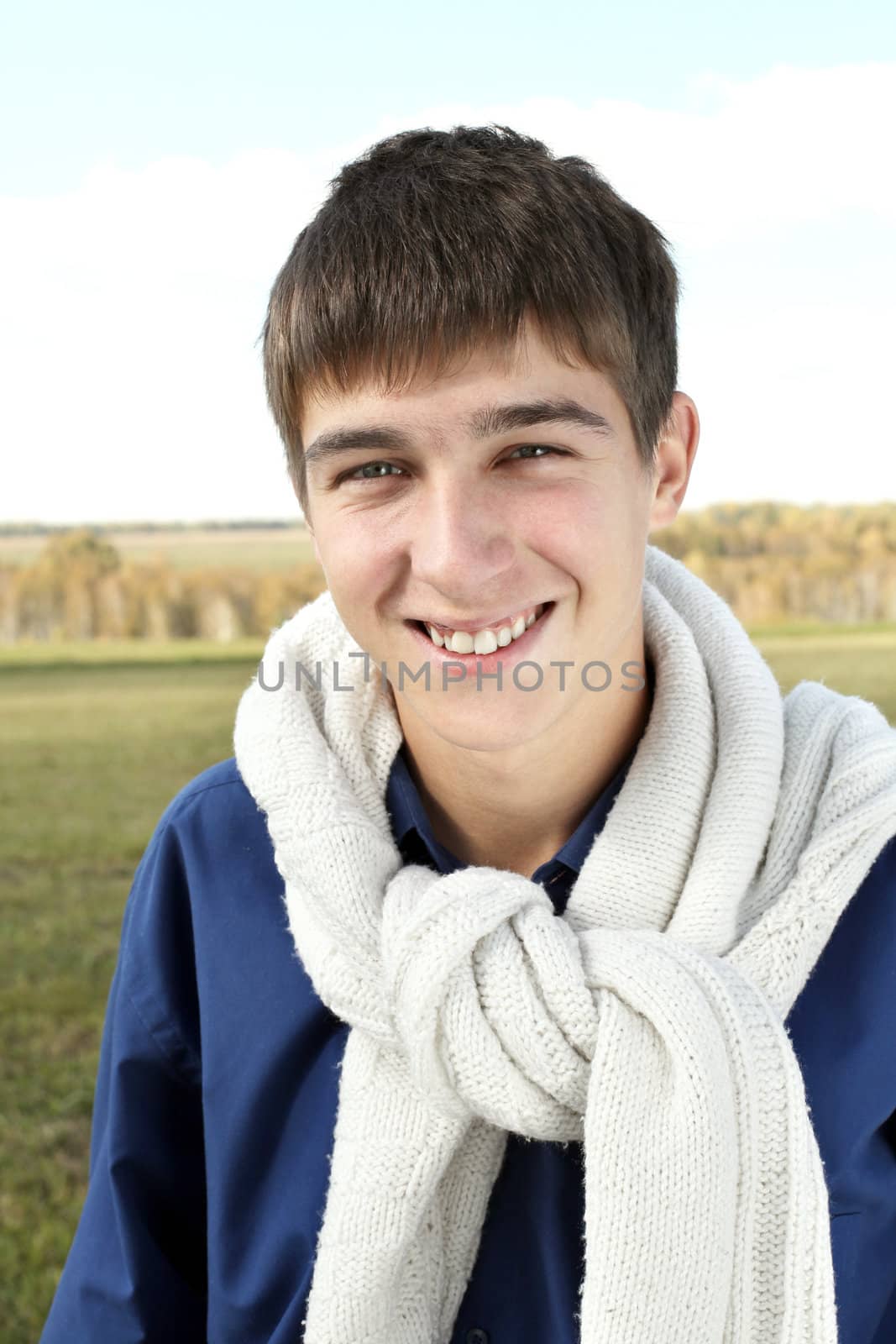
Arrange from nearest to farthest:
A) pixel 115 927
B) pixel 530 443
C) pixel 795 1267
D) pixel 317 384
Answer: pixel 795 1267 < pixel 530 443 < pixel 317 384 < pixel 115 927

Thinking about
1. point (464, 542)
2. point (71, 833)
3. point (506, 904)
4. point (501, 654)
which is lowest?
point (71, 833)

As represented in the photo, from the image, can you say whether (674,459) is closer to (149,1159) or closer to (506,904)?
(506,904)

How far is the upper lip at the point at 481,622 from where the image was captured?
1.49 metres

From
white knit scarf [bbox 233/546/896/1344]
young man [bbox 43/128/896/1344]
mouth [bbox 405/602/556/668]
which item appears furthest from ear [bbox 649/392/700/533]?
mouth [bbox 405/602/556/668]

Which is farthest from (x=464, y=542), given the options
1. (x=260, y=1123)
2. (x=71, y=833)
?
(x=71, y=833)

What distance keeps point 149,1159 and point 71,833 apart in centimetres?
489

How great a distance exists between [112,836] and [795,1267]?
5.39m

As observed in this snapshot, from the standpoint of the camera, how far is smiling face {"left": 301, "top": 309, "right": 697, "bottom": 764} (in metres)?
1.43

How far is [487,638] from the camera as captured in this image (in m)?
1.52

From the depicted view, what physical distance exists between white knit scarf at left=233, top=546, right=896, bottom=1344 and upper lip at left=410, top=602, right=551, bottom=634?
10.5 inches

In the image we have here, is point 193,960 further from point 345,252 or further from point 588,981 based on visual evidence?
point 345,252

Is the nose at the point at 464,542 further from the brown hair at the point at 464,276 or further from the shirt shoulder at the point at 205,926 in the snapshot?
the shirt shoulder at the point at 205,926

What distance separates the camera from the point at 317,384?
1543 millimetres

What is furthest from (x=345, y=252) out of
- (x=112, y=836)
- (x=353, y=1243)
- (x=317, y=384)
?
(x=112, y=836)
